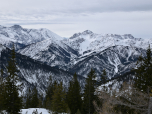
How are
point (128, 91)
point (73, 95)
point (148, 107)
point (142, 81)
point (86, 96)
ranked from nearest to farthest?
point (148, 107), point (128, 91), point (142, 81), point (86, 96), point (73, 95)

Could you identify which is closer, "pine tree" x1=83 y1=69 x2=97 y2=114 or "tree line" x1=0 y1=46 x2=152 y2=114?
"tree line" x1=0 y1=46 x2=152 y2=114

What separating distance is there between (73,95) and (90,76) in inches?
342

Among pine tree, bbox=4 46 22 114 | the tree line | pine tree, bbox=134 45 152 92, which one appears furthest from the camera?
pine tree, bbox=4 46 22 114

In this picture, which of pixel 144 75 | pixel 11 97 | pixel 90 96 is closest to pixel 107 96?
pixel 144 75

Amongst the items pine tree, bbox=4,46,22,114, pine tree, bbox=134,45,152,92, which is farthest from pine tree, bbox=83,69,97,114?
pine tree, bbox=4,46,22,114

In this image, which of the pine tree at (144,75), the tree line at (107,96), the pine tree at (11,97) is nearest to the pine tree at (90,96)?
the tree line at (107,96)

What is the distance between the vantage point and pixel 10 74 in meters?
26.4

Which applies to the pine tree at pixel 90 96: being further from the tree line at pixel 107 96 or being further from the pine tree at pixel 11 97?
the pine tree at pixel 11 97

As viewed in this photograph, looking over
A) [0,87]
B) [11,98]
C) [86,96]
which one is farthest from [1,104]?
[86,96]

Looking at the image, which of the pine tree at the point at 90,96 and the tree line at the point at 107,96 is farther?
the pine tree at the point at 90,96

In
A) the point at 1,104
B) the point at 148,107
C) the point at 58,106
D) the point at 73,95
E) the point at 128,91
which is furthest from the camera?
the point at 73,95

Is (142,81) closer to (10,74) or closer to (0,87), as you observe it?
(10,74)

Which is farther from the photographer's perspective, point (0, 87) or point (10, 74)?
point (0, 87)

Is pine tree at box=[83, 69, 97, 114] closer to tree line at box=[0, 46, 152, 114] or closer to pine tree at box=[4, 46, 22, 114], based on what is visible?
tree line at box=[0, 46, 152, 114]
